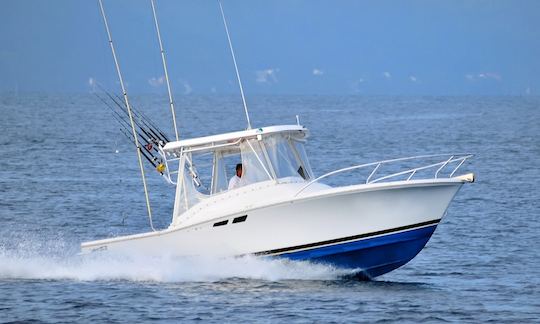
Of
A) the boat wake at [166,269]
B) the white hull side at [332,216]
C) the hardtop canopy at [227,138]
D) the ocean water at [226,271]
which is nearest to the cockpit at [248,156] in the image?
the hardtop canopy at [227,138]

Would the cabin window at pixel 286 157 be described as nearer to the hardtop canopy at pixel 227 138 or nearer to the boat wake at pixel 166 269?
the hardtop canopy at pixel 227 138

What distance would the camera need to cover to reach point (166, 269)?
82.2ft

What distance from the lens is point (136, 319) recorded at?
22094 mm

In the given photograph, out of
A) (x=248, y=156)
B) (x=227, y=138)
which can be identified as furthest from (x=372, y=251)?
(x=227, y=138)

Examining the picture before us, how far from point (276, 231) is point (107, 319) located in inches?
151

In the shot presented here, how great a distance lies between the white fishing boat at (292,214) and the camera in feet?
78.1

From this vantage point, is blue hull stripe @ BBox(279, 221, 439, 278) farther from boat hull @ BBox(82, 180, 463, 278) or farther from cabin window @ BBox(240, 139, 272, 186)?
cabin window @ BBox(240, 139, 272, 186)

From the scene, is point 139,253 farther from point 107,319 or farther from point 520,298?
point 520,298

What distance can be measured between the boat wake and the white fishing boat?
0.69ft

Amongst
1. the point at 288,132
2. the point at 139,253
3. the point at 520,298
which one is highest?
the point at 288,132

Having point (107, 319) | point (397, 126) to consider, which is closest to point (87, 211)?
point (107, 319)

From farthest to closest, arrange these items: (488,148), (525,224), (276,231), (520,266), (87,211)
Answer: (488,148) → (87,211) → (525,224) → (520,266) → (276,231)

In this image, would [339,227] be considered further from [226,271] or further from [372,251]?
[226,271]

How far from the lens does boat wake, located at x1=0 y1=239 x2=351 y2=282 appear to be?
2450cm
